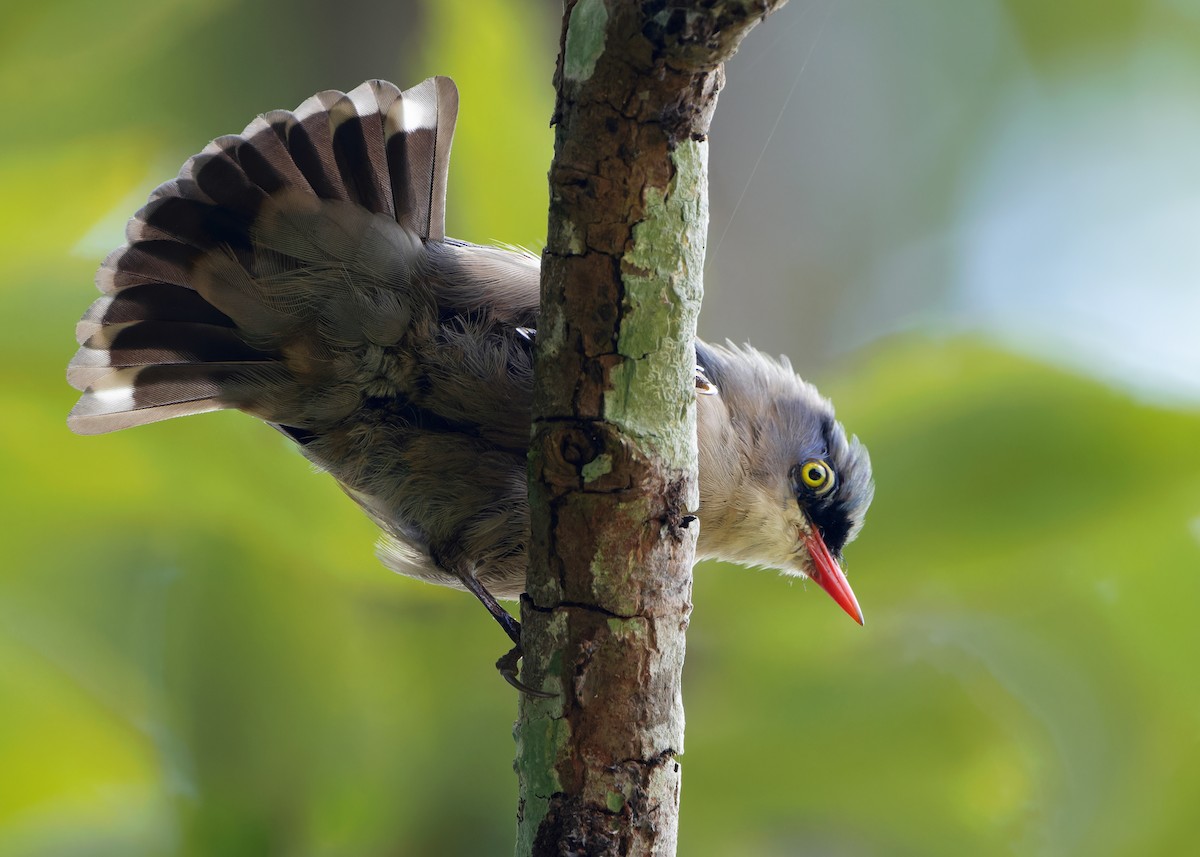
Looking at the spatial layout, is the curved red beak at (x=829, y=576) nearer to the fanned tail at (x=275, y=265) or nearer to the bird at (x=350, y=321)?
the bird at (x=350, y=321)

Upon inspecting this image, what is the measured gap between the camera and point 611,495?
1.47 metres

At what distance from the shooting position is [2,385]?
2.58 metres

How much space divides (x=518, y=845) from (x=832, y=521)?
5.07 feet

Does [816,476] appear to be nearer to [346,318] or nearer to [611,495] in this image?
[346,318]

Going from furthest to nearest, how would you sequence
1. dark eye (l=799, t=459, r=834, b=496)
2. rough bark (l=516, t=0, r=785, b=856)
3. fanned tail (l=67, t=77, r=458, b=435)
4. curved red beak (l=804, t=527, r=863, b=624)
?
dark eye (l=799, t=459, r=834, b=496), curved red beak (l=804, t=527, r=863, b=624), fanned tail (l=67, t=77, r=458, b=435), rough bark (l=516, t=0, r=785, b=856)

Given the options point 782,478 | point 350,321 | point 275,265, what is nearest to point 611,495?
point 350,321

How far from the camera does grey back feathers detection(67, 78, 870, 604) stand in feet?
7.54

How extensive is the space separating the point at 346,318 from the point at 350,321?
1 cm

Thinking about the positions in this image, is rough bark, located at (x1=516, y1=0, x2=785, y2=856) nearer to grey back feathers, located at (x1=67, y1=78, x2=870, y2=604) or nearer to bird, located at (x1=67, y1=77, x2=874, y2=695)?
bird, located at (x1=67, y1=77, x2=874, y2=695)

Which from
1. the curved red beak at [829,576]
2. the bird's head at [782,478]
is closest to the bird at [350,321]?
the bird's head at [782,478]

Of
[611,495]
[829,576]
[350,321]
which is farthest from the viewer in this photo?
[829,576]

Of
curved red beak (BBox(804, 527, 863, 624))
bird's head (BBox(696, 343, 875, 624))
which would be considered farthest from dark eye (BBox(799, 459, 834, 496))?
curved red beak (BBox(804, 527, 863, 624))

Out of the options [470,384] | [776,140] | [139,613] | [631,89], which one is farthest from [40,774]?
[776,140]

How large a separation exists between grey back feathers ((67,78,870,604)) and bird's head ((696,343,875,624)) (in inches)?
24.7
